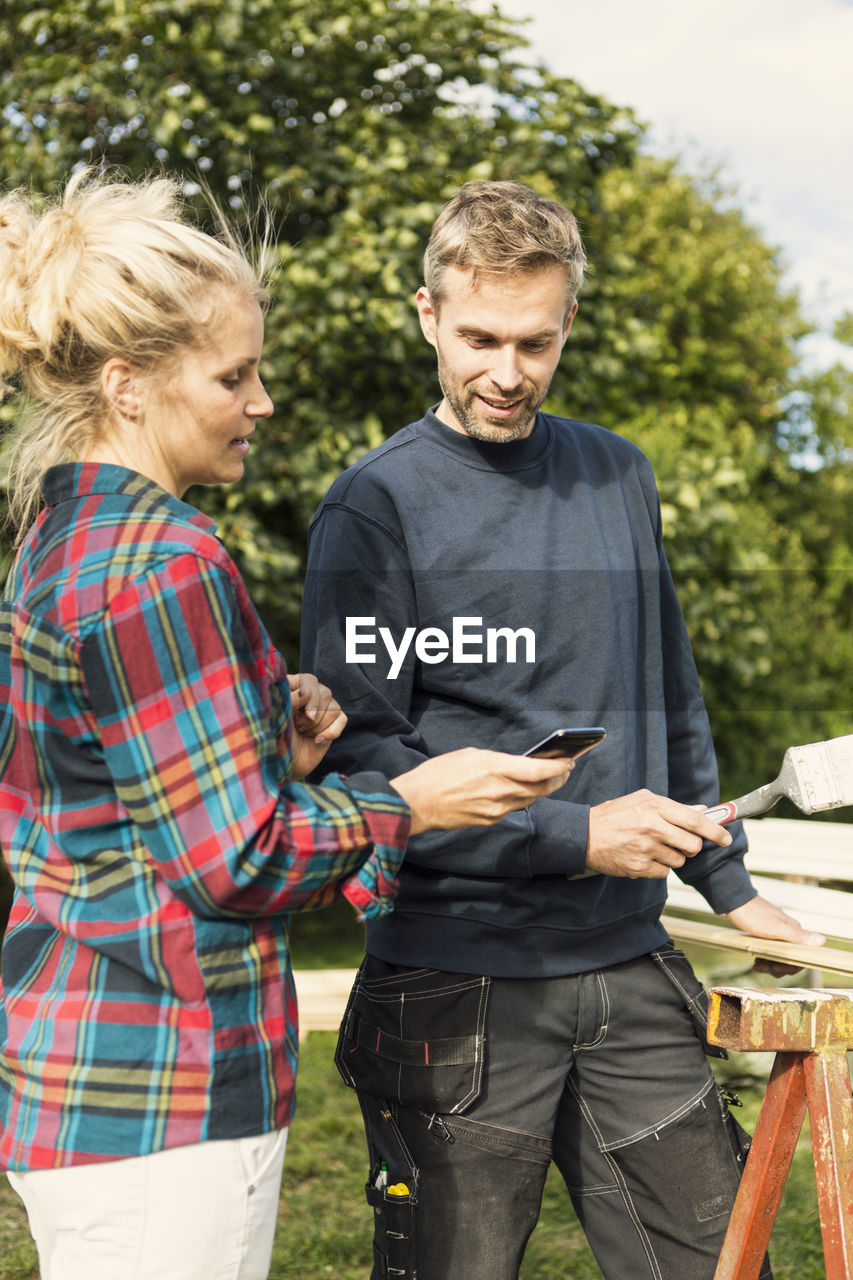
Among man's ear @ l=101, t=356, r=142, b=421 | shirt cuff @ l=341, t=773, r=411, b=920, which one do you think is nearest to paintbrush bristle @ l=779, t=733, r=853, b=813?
shirt cuff @ l=341, t=773, r=411, b=920

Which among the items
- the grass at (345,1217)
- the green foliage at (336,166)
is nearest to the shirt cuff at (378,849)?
the grass at (345,1217)

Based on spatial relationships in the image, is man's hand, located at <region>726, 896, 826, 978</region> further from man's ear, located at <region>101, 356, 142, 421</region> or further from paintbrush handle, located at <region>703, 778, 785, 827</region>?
man's ear, located at <region>101, 356, 142, 421</region>

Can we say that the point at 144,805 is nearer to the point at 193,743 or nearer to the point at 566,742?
the point at 193,743

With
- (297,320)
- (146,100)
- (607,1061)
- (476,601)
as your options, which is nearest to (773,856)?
(607,1061)

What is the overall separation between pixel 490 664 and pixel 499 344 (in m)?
0.55

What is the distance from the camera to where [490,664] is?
2.06 m

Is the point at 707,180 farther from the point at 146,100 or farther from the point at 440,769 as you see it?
the point at 440,769

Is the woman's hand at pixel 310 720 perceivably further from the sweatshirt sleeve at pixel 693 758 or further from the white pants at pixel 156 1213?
the sweatshirt sleeve at pixel 693 758

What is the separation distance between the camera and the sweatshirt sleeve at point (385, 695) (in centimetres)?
199

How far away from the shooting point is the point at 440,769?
5.09ft

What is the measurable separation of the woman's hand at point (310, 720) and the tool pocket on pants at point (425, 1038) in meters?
0.49

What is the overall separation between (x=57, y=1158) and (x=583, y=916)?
988 mm

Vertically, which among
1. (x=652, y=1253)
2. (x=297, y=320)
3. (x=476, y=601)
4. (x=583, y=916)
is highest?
(x=297, y=320)

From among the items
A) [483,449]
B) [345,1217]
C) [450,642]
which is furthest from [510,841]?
[345,1217]
